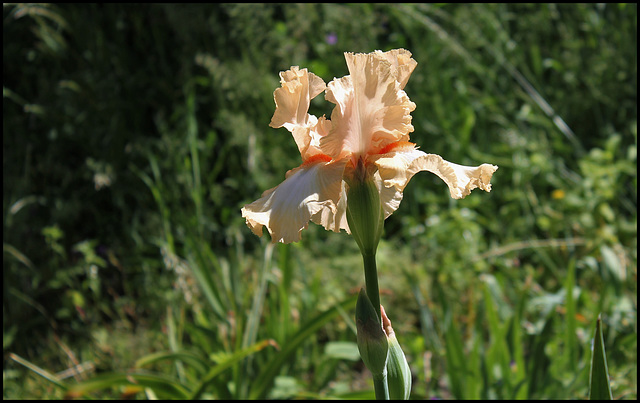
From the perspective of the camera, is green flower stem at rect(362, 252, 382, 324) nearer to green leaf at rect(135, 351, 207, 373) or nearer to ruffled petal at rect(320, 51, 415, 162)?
ruffled petal at rect(320, 51, 415, 162)

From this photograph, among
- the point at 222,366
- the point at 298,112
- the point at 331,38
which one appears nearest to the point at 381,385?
the point at 298,112

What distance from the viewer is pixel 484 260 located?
76.0 inches

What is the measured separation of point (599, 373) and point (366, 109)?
0.51 metres

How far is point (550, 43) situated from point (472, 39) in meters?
0.67

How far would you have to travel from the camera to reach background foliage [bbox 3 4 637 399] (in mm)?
1728

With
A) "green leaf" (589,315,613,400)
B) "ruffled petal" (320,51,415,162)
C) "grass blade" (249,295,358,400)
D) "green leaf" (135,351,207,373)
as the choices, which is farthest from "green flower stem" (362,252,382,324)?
"green leaf" (135,351,207,373)

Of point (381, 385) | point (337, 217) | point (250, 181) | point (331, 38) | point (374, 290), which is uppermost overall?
point (331, 38)

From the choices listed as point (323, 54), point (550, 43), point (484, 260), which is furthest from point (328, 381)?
point (550, 43)

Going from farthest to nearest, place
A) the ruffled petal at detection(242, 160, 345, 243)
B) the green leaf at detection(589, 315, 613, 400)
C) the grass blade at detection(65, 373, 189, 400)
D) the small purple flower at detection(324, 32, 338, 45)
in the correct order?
1. the small purple flower at detection(324, 32, 338, 45)
2. the grass blade at detection(65, 373, 189, 400)
3. the green leaf at detection(589, 315, 613, 400)
4. the ruffled petal at detection(242, 160, 345, 243)

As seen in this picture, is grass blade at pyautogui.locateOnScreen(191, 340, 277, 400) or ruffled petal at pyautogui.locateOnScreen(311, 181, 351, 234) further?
grass blade at pyautogui.locateOnScreen(191, 340, 277, 400)

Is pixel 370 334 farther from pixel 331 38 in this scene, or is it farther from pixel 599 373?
pixel 331 38

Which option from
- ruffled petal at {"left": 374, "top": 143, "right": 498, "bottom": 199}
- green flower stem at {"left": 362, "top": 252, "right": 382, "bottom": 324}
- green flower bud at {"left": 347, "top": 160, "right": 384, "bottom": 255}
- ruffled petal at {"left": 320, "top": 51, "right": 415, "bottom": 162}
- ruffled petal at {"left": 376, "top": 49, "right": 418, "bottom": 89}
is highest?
ruffled petal at {"left": 376, "top": 49, "right": 418, "bottom": 89}

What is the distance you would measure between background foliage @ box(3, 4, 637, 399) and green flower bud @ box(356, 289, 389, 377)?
0.94 metres

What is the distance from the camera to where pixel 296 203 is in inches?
23.6
